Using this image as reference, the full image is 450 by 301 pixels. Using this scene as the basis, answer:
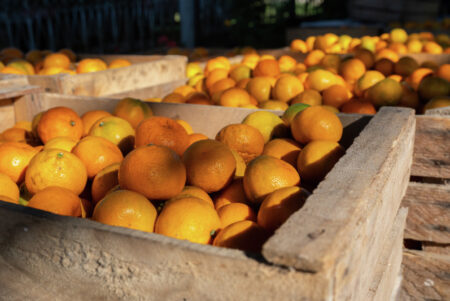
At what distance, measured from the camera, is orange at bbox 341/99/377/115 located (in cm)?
229

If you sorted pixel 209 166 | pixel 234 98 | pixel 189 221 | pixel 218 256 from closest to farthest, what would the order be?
pixel 218 256 < pixel 189 221 < pixel 209 166 < pixel 234 98

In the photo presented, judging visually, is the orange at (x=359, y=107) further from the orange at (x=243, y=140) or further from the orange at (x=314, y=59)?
the orange at (x=314, y=59)

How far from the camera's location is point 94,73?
9.10 ft

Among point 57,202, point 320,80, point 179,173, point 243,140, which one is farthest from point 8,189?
point 320,80

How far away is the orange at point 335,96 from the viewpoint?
2451mm

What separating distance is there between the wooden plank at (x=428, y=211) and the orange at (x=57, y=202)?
1.50 m

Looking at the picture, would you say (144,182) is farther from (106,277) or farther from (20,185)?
(20,185)

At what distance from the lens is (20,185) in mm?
1716

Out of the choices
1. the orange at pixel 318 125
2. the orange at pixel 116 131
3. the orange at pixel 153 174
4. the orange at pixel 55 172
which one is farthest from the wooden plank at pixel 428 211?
the orange at pixel 55 172

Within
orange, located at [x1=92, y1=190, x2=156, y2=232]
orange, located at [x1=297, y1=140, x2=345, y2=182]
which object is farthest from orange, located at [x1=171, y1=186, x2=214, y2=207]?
orange, located at [x1=297, y1=140, x2=345, y2=182]

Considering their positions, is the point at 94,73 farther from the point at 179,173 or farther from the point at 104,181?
the point at 179,173

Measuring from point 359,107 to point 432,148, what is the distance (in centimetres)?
45

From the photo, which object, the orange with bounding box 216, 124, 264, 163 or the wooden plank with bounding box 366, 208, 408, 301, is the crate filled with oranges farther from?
the wooden plank with bounding box 366, 208, 408, 301

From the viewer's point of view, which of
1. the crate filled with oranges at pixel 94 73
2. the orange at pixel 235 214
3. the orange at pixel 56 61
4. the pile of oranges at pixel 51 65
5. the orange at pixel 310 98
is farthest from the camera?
the orange at pixel 56 61
